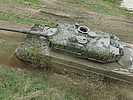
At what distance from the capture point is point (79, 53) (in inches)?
255

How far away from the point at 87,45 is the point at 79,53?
1.81ft

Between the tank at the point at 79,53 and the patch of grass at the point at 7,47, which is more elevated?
the tank at the point at 79,53

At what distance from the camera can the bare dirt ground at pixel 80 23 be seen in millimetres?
7020

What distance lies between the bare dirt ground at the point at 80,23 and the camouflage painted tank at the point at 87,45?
4.67 ft

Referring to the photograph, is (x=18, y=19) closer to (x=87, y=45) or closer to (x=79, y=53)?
(x=79, y=53)

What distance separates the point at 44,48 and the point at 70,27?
6.21 ft

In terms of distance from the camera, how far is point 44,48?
694 cm

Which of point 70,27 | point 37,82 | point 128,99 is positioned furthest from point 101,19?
point 37,82

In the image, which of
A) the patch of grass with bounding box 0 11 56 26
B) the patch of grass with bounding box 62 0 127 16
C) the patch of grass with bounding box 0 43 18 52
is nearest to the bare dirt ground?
the patch of grass with bounding box 0 43 18 52

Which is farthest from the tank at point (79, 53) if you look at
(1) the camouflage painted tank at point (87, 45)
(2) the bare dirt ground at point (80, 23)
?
(2) the bare dirt ground at point (80, 23)

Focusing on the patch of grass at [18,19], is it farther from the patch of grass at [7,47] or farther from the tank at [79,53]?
the tank at [79,53]

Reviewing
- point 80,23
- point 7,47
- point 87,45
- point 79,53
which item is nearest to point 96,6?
point 80,23

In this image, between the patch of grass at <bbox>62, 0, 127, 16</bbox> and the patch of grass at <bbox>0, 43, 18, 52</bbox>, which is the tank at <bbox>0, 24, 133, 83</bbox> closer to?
the patch of grass at <bbox>0, 43, 18, 52</bbox>

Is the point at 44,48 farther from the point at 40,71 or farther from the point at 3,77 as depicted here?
the point at 3,77
